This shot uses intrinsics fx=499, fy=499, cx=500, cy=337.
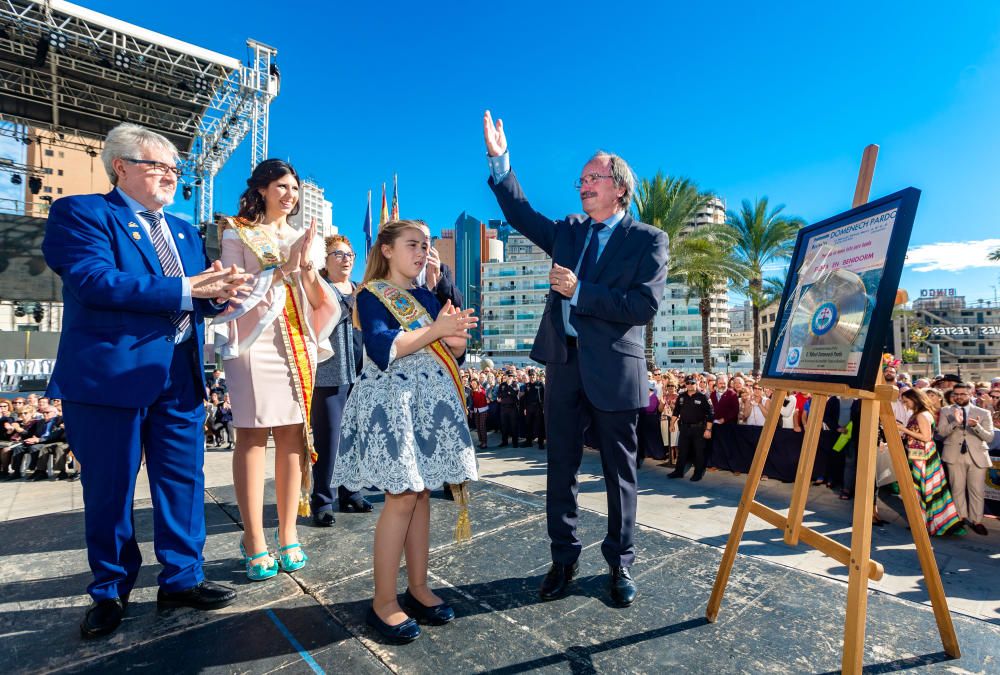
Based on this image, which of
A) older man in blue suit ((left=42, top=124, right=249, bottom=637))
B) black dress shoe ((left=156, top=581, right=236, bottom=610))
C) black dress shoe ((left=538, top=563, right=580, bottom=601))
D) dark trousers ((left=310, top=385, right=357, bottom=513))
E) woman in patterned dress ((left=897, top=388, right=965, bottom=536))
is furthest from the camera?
woman in patterned dress ((left=897, top=388, right=965, bottom=536))

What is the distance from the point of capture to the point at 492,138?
2633mm

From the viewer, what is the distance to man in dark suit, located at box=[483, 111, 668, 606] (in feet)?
7.66

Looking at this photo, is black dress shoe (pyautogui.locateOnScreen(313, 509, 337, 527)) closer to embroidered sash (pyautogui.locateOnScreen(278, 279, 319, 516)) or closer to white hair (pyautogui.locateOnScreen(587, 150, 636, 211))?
embroidered sash (pyautogui.locateOnScreen(278, 279, 319, 516))

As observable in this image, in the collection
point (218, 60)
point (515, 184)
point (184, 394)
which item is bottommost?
point (184, 394)

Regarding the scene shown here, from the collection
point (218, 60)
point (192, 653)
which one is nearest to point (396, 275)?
point (192, 653)

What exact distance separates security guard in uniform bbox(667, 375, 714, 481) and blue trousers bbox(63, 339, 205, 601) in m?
6.23

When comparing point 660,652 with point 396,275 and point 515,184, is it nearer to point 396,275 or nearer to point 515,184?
point 396,275

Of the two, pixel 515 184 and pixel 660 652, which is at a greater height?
pixel 515 184

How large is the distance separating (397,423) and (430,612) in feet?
2.58

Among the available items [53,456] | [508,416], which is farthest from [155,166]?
[508,416]

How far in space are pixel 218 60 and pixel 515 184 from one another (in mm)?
17448

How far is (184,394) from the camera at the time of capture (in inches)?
88.0

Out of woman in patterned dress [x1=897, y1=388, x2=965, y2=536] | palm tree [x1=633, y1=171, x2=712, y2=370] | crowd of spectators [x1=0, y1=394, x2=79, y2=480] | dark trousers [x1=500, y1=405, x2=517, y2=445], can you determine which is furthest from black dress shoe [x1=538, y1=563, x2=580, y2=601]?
palm tree [x1=633, y1=171, x2=712, y2=370]

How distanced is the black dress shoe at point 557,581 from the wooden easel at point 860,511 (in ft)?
2.02
